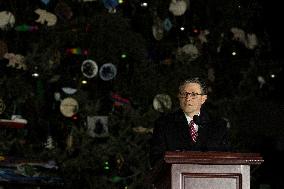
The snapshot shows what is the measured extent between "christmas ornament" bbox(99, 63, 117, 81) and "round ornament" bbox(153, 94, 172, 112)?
0.75 meters

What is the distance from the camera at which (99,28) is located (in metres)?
11.3

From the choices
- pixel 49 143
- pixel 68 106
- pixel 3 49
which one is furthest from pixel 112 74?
pixel 3 49

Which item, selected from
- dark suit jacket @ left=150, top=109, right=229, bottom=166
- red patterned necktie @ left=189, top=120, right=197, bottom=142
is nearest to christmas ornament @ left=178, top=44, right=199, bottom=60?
dark suit jacket @ left=150, top=109, right=229, bottom=166

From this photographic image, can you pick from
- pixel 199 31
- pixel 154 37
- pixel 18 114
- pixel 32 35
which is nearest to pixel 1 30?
pixel 32 35

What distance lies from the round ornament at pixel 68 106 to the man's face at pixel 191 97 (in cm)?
590

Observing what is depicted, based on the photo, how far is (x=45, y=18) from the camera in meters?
11.4

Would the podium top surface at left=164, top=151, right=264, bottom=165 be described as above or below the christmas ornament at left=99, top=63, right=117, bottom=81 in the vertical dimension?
below

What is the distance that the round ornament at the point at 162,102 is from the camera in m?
11.0

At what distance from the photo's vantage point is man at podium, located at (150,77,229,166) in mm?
5038


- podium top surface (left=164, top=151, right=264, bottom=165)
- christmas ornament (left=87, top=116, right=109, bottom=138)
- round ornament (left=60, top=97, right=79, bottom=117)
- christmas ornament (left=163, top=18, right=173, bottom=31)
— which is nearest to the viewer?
podium top surface (left=164, top=151, right=264, bottom=165)

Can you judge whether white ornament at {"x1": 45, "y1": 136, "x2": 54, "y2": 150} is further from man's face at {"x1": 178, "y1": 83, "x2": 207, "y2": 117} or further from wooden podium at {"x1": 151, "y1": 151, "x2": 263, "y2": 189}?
wooden podium at {"x1": 151, "y1": 151, "x2": 263, "y2": 189}

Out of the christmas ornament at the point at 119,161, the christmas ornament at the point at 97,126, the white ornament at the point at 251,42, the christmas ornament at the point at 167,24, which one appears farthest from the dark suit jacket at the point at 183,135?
the white ornament at the point at 251,42

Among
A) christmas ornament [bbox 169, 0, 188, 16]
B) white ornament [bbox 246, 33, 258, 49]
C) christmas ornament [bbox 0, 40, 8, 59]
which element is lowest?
christmas ornament [bbox 0, 40, 8, 59]

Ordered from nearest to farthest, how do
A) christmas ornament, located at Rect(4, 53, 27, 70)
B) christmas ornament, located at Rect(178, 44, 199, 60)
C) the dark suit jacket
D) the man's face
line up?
the dark suit jacket < the man's face < christmas ornament, located at Rect(4, 53, 27, 70) < christmas ornament, located at Rect(178, 44, 199, 60)
